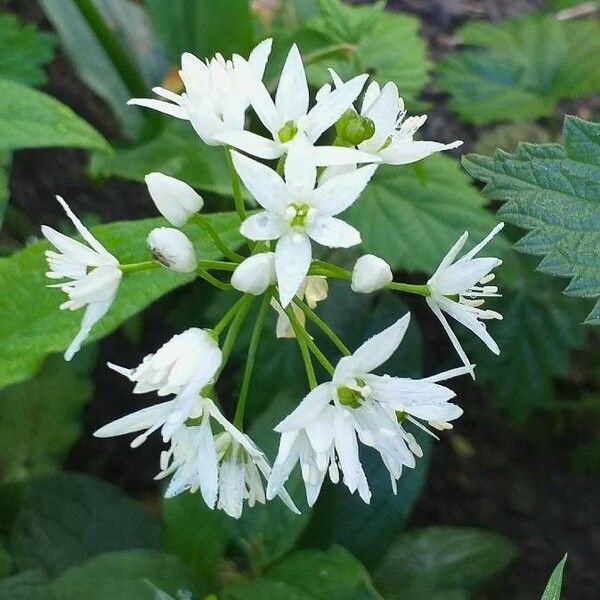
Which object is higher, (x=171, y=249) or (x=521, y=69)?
(x=171, y=249)

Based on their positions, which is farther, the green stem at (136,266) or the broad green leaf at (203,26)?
the broad green leaf at (203,26)

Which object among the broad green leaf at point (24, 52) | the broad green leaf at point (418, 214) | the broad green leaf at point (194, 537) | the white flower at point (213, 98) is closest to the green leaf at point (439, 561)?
the broad green leaf at point (194, 537)

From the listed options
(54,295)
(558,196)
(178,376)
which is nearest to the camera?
(178,376)

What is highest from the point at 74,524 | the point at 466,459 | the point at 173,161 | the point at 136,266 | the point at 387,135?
the point at 387,135

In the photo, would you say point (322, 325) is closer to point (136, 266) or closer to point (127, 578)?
point (136, 266)

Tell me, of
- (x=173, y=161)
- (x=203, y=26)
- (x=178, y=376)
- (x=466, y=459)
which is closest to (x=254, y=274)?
(x=178, y=376)

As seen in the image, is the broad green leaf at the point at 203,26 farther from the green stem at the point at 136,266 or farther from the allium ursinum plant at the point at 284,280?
the green stem at the point at 136,266

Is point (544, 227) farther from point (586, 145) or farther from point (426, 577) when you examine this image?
point (426, 577)
